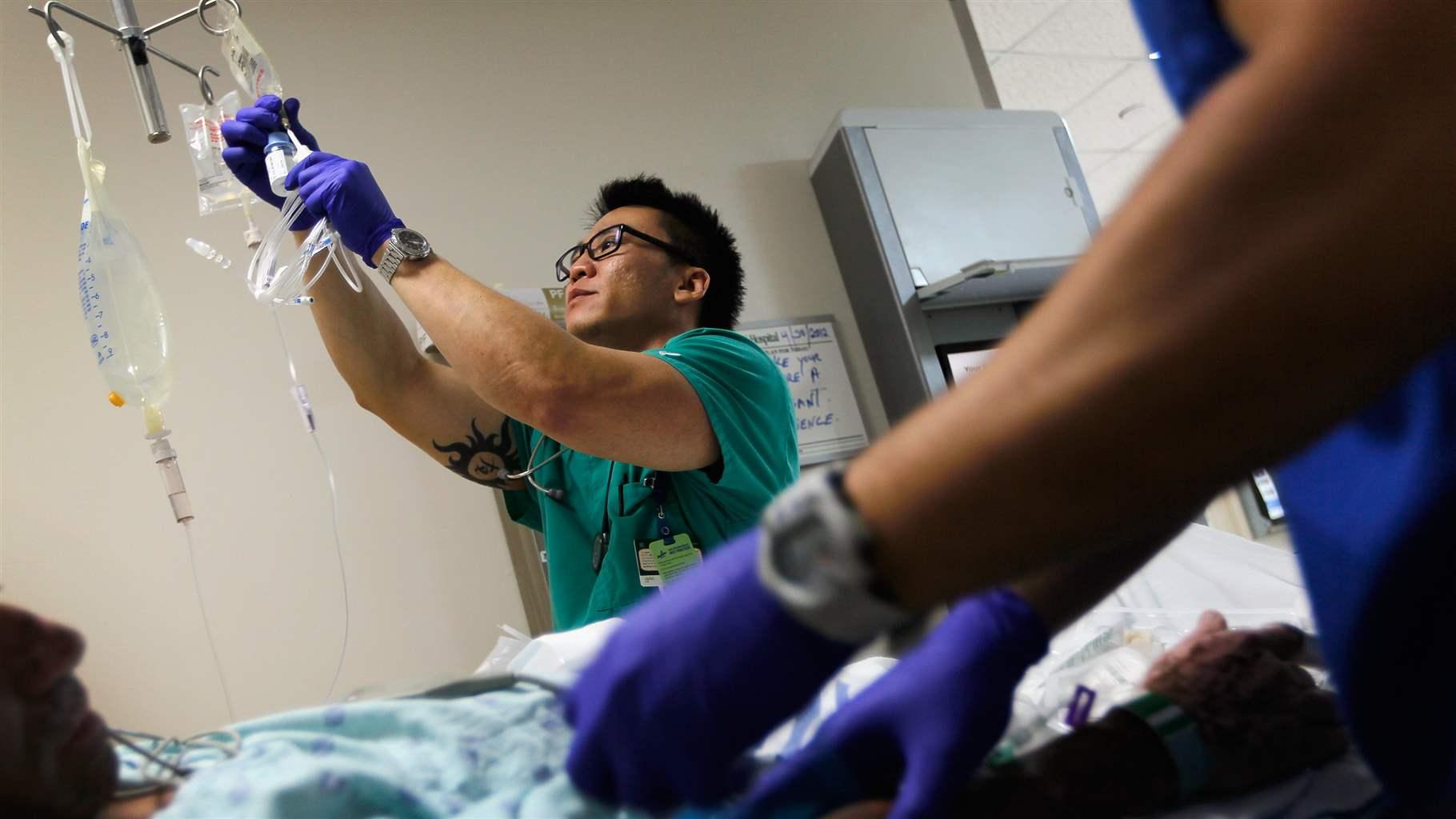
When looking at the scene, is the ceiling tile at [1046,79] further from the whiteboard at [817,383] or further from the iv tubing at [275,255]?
the iv tubing at [275,255]

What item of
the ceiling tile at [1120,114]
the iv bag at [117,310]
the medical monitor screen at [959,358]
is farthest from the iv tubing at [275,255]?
the ceiling tile at [1120,114]

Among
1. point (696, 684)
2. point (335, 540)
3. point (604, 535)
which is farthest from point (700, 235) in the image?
point (696, 684)

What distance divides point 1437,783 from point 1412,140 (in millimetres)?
412

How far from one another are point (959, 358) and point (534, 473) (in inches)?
53.8

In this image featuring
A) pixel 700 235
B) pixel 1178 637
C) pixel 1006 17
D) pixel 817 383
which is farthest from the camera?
pixel 1006 17

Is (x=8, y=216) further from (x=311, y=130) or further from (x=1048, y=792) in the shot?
(x=1048, y=792)

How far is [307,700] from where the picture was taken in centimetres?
184

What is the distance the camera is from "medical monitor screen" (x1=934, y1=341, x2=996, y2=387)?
2.62 metres

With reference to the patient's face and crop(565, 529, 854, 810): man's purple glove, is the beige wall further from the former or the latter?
crop(565, 529, 854, 810): man's purple glove

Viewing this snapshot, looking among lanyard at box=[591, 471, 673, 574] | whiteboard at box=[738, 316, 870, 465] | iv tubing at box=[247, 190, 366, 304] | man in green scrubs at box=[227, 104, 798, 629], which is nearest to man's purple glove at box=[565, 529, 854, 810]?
man in green scrubs at box=[227, 104, 798, 629]

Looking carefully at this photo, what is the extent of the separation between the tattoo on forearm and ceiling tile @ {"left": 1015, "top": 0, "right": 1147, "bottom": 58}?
2.42 meters

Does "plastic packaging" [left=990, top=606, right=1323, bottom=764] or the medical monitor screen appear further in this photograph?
the medical monitor screen

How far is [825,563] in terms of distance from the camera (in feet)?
1.50

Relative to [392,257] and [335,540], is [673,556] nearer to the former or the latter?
[392,257]
